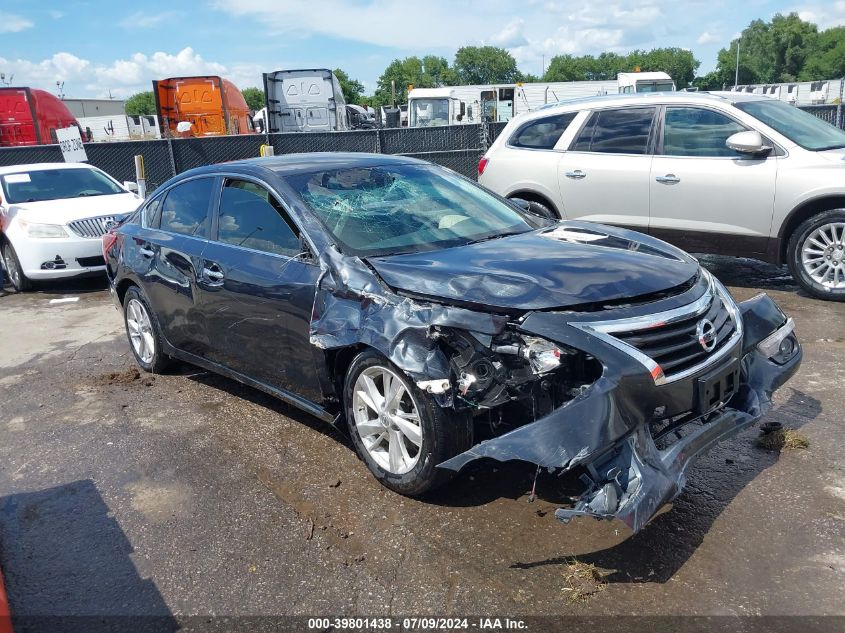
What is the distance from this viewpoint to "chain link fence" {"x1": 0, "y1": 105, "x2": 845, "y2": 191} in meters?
13.9

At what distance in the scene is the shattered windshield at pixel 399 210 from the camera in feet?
13.0

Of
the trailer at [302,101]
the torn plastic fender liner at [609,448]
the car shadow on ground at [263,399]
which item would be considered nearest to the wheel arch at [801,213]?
the torn plastic fender liner at [609,448]

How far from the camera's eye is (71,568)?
3252 millimetres

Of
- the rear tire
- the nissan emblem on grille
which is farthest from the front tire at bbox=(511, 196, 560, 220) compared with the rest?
the rear tire

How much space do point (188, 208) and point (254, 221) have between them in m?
0.93

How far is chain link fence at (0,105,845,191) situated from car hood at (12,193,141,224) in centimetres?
481

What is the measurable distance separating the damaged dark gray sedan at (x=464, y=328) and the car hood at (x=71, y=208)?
527cm

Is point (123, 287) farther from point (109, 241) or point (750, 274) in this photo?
point (750, 274)

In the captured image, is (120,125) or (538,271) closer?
(538,271)

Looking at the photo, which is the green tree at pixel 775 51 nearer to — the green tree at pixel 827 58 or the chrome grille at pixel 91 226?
the green tree at pixel 827 58

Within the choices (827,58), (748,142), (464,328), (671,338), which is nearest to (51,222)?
(464,328)

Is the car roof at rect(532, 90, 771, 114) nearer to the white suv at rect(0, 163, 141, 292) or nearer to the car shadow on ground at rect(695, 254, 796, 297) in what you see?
the car shadow on ground at rect(695, 254, 796, 297)

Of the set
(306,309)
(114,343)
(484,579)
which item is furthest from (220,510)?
(114,343)

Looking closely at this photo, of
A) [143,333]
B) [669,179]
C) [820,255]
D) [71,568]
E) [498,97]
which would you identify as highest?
[498,97]
